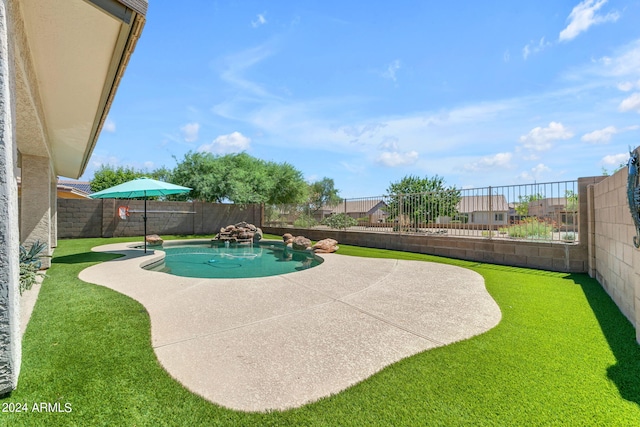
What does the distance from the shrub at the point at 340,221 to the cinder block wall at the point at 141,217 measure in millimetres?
7443

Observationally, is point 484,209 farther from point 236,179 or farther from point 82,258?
point 236,179

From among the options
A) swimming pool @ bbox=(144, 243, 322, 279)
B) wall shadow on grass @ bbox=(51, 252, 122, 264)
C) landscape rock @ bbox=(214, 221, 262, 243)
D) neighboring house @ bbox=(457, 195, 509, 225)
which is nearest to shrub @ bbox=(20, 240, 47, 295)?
wall shadow on grass @ bbox=(51, 252, 122, 264)

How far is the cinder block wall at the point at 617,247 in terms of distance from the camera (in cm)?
354

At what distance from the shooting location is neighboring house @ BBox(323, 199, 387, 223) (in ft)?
40.7

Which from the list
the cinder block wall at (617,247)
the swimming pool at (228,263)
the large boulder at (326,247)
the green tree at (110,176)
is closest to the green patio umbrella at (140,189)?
the swimming pool at (228,263)

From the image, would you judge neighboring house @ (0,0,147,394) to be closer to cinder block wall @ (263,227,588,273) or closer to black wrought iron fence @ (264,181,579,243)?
black wrought iron fence @ (264,181,579,243)

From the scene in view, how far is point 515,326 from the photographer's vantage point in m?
3.58

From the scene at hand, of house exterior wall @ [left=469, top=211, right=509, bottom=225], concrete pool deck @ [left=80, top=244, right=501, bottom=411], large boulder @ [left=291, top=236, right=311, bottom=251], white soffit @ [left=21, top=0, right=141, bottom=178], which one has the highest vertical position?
white soffit @ [left=21, top=0, right=141, bottom=178]

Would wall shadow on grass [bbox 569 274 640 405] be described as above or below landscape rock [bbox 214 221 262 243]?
below

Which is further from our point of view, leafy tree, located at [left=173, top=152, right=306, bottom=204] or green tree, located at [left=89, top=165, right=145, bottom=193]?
green tree, located at [left=89, top=165, right=145, bottom=193]

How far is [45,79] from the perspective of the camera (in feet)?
13.1

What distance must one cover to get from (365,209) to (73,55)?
12.0 metres

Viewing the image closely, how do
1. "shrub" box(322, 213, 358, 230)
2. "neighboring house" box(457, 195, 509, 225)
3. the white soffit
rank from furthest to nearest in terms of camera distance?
"shrub" box(322, 213, 358, 230) → "neighboring house" box(457, 195, 509, 225) → the white soffit

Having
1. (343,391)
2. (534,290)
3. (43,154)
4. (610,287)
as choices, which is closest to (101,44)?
(343,391)
